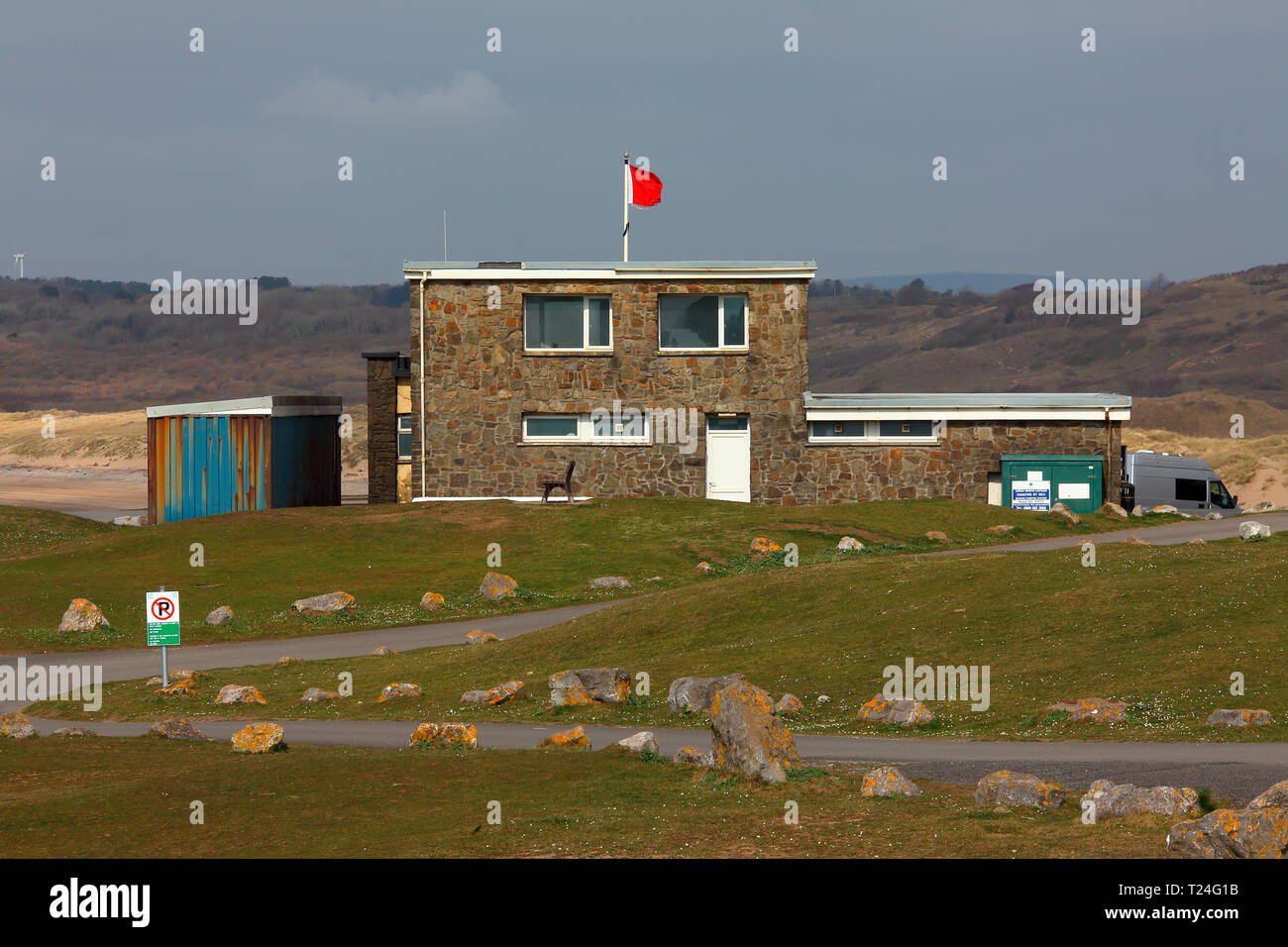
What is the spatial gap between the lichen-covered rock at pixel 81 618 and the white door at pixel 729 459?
22.6 meters

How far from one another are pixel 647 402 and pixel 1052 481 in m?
14.0

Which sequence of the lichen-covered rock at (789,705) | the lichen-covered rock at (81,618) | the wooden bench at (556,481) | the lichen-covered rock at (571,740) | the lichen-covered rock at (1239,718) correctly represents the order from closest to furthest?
the lichen-covered rock at (1239,718)
the lichen-covered rock at (571,740)
the lichen-covered rock at (789,705)
the lichen-covered rock at (81,618)
the wooden bench at (556,481)

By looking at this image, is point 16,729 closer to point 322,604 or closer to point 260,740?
point 260,740

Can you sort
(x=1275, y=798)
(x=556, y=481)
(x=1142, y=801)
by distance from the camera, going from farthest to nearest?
1. (x=556, y=481)
2. (x=1142, y=801)
3. (x=1275, y=798)

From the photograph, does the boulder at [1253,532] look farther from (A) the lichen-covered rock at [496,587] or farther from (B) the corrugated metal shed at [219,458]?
Result: (B) the corrugated metal shed at [219,458]

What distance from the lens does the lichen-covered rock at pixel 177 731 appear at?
20109 millimetres

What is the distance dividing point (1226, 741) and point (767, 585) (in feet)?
43.9

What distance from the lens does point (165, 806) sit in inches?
563

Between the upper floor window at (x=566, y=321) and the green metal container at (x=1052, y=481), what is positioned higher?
the upper floor window at (x=566, y=321)

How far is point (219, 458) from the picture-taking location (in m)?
48.2

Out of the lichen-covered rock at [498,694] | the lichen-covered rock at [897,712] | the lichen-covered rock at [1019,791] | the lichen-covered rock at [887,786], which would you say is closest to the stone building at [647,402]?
the lichen-covered rock at [498,694]

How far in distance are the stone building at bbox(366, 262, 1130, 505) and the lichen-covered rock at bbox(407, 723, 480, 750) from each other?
2933 centimetres

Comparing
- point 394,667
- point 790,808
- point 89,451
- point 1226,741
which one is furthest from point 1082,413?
point 89,451

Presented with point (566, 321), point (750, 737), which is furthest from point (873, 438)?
point (750, 737)
